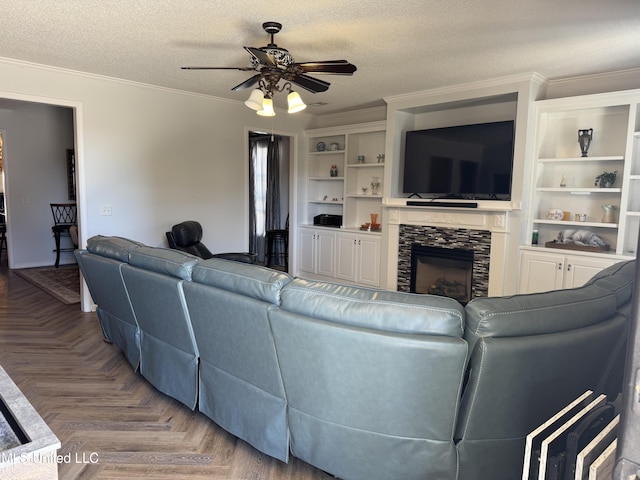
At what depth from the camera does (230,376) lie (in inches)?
84.7

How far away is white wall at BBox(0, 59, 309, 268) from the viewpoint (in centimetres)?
446

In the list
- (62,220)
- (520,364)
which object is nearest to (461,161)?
(520,364)

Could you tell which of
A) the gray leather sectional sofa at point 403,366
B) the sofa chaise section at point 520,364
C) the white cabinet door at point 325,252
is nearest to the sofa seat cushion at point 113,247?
the gray leather sectional sofa at point 403,366

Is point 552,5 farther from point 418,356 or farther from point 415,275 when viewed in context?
point 415,275

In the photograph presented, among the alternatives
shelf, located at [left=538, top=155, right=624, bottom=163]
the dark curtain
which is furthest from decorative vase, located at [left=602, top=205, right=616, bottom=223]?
the dark curtain

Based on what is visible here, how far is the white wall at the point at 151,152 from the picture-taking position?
14.6 ft

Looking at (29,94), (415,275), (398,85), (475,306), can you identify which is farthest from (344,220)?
(475,306)

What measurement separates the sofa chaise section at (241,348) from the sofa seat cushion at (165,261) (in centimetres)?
9

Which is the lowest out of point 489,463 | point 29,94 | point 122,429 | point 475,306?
point 122,429

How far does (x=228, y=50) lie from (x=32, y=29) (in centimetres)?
148

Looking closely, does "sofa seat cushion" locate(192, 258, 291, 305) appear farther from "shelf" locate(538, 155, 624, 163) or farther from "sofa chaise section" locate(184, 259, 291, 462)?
"shelf" locate(538, 155, 624, 163)

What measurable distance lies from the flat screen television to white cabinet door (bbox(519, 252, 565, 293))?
0.71m

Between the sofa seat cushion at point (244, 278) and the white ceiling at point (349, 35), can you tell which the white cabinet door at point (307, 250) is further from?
the sofa seat cushion at point (244, 278)

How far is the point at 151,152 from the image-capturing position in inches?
199
